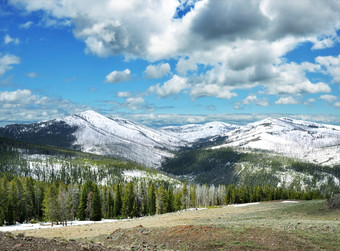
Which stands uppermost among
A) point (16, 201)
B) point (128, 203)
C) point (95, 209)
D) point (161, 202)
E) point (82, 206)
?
point (16, 201)

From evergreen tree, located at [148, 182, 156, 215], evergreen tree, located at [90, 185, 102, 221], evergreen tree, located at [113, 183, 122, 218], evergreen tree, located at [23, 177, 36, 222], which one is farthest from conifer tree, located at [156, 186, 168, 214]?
evergreen tree, located at [23, 177, 36, 222]

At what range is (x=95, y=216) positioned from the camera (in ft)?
258

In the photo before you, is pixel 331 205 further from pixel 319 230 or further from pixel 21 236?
pixel 21 236

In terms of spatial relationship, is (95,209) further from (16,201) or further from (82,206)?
(16,201)

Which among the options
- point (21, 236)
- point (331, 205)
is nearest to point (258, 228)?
point (21, 236)

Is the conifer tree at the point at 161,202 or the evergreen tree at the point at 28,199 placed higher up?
the evergreen tree at the point at 28,199

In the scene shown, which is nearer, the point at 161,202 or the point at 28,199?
the point at 28,199

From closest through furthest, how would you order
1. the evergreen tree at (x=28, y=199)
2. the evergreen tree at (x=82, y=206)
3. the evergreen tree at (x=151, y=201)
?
the evergreen tree at (x=28, y=199) < the evergreen tree at (x=82, y=206) < the evergreen tree at (x=151, y=201)

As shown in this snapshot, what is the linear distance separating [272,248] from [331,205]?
38.9 m

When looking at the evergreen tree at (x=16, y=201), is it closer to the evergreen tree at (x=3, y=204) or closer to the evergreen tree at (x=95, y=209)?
the evergreen tree at (x=3, y=204)

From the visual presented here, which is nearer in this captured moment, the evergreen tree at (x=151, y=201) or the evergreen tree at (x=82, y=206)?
the evergreen tree at (x=82, y=206)

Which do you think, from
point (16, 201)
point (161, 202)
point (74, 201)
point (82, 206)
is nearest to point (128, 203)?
point (161, 202)

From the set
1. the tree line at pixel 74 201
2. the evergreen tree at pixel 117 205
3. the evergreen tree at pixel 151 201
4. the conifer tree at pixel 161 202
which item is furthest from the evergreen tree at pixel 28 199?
the conifer tree at pixel 161 202

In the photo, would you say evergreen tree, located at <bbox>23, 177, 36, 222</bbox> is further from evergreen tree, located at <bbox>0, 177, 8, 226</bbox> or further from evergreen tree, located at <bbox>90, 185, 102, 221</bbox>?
evergreen tree, located at <bbox>90, 185, 102, 221</bbox>
